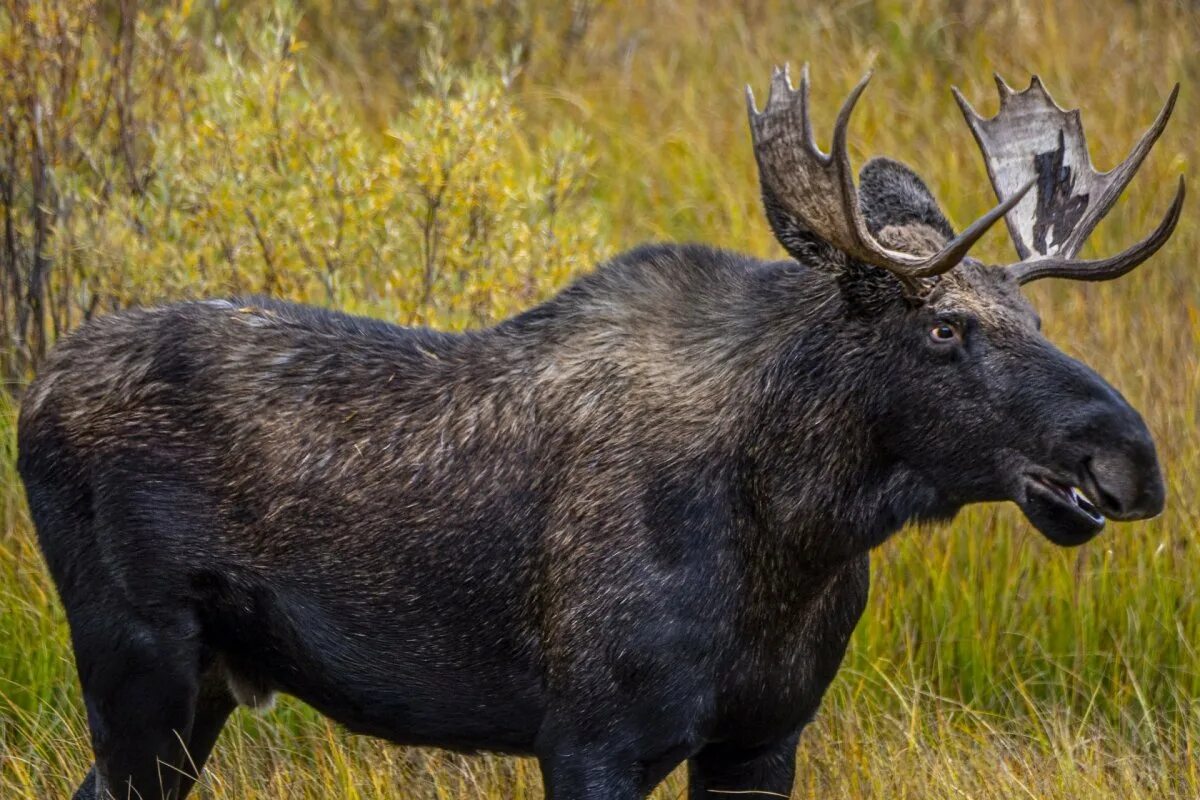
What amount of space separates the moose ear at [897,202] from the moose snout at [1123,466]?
2.25 feet

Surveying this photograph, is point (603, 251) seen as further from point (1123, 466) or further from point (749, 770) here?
point (1123, 466)

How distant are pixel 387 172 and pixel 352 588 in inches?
102

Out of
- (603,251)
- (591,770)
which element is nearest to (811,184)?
(591,770)

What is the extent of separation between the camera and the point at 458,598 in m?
3.90

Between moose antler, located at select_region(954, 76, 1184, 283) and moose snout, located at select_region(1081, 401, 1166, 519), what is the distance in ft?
2.00

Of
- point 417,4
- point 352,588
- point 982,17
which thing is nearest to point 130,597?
point 352,588

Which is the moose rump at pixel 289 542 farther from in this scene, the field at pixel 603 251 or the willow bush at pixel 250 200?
the willow bush at pixel 250 200

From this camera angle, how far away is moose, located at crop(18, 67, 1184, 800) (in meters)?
3.67

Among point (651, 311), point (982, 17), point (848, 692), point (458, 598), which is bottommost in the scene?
point (848, 692)

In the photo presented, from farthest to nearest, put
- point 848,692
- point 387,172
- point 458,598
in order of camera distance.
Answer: point 387,172, point 848,692, point 458,598

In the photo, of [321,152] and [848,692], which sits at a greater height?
[321,152]

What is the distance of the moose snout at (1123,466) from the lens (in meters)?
3.44

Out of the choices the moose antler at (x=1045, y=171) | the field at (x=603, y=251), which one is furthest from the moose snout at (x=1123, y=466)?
the field at (x=603, y=251)

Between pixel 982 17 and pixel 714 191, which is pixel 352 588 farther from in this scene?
pixel 982 17
